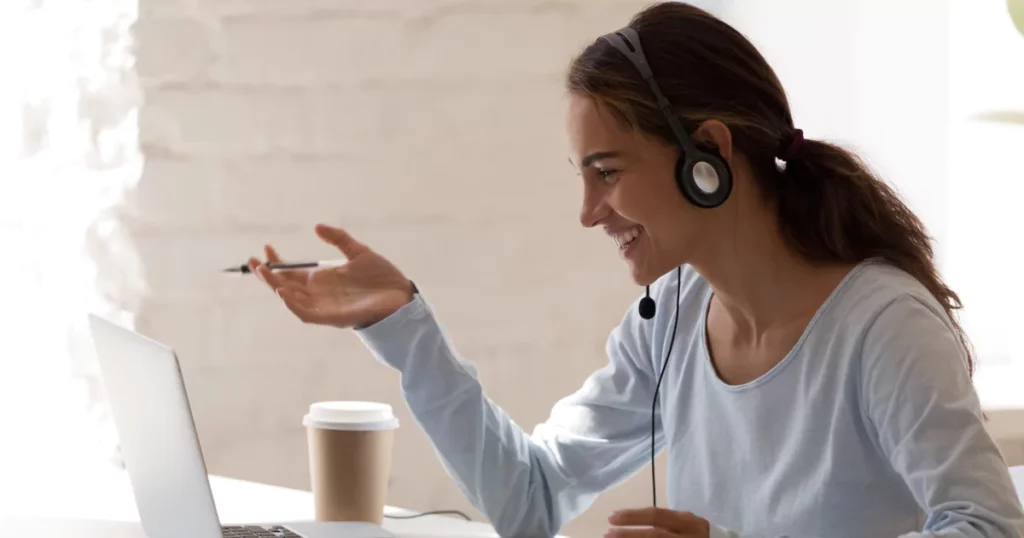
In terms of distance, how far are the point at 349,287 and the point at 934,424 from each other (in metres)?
0.61

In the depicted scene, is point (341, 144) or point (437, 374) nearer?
point (437, 374)

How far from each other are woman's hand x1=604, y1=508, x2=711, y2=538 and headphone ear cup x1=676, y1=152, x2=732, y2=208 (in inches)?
11.7

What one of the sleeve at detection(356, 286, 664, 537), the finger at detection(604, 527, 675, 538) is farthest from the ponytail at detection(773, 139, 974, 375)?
the finger at detection(604, 527, 675, 538)

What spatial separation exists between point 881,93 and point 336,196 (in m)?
0.84

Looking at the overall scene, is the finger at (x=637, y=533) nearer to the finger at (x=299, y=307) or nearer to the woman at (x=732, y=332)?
the woman at (x=732, y=332)

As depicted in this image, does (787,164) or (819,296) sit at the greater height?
(787,164)

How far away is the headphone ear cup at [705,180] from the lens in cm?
108

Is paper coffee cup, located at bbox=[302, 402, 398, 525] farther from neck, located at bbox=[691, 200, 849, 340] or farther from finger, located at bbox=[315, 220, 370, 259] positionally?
neck, located at bbox=[691, 200, 849, 340]

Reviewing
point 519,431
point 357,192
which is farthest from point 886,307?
point 357,192

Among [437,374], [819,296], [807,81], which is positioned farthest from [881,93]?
[437,374]

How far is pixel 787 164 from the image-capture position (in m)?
1.18

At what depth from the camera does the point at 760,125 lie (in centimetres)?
114

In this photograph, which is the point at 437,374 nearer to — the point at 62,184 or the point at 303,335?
the point at 303,335

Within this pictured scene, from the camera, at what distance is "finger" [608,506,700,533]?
93 centimetres
